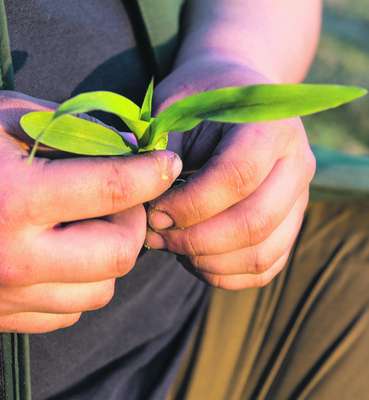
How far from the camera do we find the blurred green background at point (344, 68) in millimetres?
1772

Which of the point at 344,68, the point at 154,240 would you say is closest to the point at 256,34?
the point at 154,240

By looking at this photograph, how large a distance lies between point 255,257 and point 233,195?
0.29ft

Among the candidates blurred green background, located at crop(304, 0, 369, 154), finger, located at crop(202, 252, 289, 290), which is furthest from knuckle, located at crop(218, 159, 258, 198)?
blurred green background, located at crop(304, 0, 369, 154)

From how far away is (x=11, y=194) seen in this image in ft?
1.21

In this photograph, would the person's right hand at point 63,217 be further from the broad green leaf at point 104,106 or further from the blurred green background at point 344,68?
the blurred green background at point 344,68

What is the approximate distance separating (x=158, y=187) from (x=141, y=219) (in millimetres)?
43

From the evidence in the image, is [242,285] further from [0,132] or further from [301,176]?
[0,132]

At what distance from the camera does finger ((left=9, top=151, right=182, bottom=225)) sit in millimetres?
370

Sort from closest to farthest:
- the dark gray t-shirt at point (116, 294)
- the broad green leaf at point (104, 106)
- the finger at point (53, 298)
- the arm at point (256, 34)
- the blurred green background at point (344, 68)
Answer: the broad green leaf at point (104, 106) < the finger at point (53, 298) < the dark gray t-shirt at point (116, 294) < the arm at point (256, 34) < the blurred green background at point (344, 68)

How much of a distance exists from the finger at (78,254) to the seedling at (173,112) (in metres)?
0.05

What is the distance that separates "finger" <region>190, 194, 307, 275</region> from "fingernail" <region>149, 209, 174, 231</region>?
0.20 ft

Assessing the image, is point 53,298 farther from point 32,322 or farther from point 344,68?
point 344,68

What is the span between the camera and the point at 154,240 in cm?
48

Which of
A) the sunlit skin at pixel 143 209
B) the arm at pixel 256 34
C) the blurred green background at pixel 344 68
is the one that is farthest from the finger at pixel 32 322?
the blurred green background at pixel 344 68
